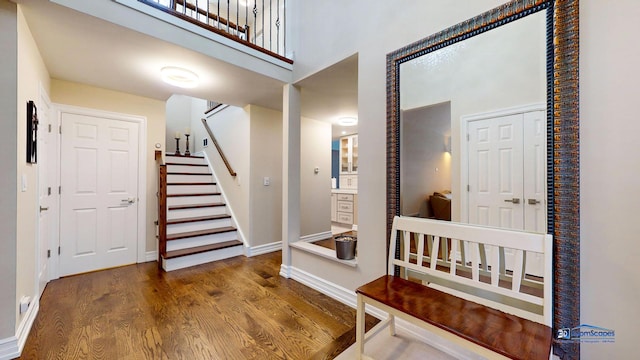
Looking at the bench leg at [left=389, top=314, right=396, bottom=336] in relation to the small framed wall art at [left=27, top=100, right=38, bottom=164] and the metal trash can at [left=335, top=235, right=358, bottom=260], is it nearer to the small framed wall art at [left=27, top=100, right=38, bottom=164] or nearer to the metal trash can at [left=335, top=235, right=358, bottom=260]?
the metal trash can at [left=335, top=235, right=358, bottom=260]

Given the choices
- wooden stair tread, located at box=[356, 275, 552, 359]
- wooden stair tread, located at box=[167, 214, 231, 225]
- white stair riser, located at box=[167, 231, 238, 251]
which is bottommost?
white stair riser, located at box=[167, 231, 238, 251]

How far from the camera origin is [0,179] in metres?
1.62

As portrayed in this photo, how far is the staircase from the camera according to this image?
3357 millimetres

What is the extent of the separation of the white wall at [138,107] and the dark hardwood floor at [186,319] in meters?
0.87

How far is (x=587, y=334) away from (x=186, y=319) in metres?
2.60

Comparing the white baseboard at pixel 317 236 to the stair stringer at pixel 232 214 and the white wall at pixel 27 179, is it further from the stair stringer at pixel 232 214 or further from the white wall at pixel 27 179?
the white wall at pixel 27 179

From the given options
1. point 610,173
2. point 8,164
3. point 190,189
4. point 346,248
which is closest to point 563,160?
point 610,173

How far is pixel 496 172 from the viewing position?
1.57 metres

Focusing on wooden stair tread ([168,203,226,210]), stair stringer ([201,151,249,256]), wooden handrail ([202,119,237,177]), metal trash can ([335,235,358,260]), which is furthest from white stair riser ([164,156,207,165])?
metal trash can ([335,235,358,260])

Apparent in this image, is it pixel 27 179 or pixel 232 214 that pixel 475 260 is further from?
pixel 232 214

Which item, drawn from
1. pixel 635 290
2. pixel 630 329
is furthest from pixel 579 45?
pixel 630 329

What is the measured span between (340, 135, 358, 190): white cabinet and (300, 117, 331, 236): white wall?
1367mm

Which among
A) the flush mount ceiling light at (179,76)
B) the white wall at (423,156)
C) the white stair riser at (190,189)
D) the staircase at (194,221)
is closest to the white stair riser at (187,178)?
the staircase at (194,221)

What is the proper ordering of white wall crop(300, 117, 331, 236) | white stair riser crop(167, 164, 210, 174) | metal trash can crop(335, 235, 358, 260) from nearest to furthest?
metal trash can crop(335, 235, 358, 260), white wall crop(300, 117, 331, 236), white stair riser crop(167, 164, 210, 174)
